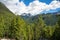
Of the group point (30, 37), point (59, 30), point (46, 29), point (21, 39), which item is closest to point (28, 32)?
point (30, 37)

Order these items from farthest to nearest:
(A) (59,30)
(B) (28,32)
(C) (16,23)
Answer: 1. (B) (28,32)
2. (C) (16,23)
3. (A) (59,30)

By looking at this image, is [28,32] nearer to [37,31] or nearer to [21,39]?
[37,31]

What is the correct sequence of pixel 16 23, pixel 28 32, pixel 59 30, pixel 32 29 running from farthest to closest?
pixel 32 29 → pixel 28 32 → pixel 16 23 → pixel 59 30

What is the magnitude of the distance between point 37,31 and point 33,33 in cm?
242

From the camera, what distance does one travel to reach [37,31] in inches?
3930

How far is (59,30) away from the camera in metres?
73.1

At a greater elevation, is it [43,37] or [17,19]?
[17,19]

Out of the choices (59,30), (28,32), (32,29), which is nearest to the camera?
(59,30)

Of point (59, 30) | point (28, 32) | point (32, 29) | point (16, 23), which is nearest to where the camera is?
point (59, 30)

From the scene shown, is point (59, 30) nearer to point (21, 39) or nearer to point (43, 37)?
point (21, 39)

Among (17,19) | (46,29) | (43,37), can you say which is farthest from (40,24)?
(17,19)

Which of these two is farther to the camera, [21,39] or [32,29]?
[32,29]

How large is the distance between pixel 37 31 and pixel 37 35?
2172 millimetres

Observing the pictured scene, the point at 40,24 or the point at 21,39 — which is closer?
the point at 21,39
